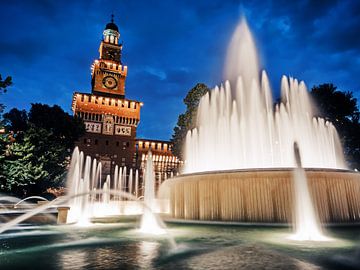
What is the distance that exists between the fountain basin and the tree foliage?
12.8 metres

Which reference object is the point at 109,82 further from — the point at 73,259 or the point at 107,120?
the point at 73,259

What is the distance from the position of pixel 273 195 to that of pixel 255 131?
5.94 metres

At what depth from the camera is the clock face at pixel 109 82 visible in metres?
59.6

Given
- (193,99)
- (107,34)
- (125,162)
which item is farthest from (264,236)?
(107,34)

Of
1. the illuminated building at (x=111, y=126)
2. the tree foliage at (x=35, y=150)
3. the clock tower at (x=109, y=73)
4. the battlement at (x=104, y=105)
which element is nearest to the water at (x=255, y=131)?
the tree foliage at (x=35, y=150)

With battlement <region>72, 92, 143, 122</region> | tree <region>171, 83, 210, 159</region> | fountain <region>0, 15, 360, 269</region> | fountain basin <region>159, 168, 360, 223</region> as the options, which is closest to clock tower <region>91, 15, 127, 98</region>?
battlement <region>72, 92, 143, 122</region>

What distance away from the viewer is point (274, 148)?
43.7ft

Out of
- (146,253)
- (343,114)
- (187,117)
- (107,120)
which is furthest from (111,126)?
(146,253)

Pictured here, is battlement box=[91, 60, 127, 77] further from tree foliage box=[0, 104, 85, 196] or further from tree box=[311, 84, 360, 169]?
tree box=[311, 84, 360, 169]

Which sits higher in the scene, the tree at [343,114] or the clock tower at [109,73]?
the clock tower at [109,73]

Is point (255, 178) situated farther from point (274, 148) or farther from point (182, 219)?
point (274, 148)

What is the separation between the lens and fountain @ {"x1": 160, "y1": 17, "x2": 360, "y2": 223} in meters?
8.54

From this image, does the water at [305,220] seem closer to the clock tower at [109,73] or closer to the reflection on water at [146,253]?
the reflection on water at [146,253]

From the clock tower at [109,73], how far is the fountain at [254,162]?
146ft
